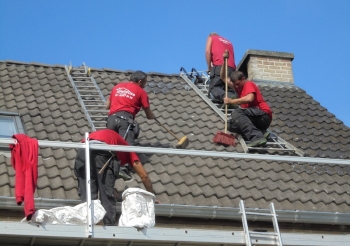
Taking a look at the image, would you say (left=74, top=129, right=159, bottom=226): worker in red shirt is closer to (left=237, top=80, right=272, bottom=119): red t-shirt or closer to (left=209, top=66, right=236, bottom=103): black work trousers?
(left=237, top=80, right=272, bottom=119): red t-shirt

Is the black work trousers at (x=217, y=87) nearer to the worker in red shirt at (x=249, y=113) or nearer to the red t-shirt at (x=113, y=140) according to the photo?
the worker in red shirt at (x=249, y=113)

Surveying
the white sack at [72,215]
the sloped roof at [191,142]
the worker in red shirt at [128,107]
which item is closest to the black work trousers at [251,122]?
the sloped roof at [191,142]

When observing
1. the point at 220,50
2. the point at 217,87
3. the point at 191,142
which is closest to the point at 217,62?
the point at 220,50

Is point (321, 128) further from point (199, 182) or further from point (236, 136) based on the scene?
point (199, 182)

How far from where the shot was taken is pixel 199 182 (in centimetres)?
880

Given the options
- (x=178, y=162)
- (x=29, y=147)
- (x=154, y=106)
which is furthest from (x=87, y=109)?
(x=29, y=147)

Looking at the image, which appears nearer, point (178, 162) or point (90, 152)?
point (90, 152)

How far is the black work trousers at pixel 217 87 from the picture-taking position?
11.4m

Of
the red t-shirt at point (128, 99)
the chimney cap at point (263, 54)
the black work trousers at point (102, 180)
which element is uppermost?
the chimney cap at point (263, 54)

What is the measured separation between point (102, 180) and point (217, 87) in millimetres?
4520

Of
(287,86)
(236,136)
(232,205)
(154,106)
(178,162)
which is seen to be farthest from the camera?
(287,86)

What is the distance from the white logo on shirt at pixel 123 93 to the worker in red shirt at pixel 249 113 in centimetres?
164

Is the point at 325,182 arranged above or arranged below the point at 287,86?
below

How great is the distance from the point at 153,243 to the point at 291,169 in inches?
134
